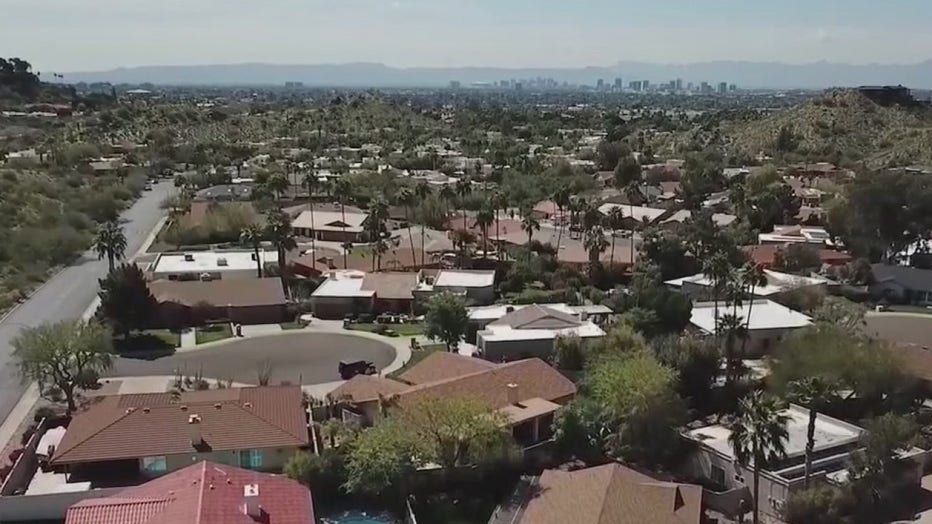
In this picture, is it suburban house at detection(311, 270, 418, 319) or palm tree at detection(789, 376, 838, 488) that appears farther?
suburban house at detection(311, 270, 418, 319)

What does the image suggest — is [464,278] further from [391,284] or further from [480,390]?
[480,390]

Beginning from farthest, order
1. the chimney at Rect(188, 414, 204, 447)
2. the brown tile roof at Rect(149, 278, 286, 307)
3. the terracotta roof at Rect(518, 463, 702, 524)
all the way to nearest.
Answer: the brown tile roof at Rect(149, 278, 286, 307), the chimney at Rect(188, 414, 204, 447), the terracotta roof at Rect(518, 463, 702, 524)

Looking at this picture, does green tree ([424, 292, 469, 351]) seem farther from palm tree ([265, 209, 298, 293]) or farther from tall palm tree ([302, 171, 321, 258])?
tall palm tree ([302, 171, 321, 258])

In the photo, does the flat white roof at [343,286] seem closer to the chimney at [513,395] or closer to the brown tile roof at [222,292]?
the brown tile roof at [222,292]

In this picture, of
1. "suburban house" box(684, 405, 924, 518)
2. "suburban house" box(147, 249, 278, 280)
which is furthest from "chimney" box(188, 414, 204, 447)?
"suburban house" box(147, 249, 278, 280)

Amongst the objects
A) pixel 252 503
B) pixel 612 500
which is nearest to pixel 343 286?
pixel 612 500
